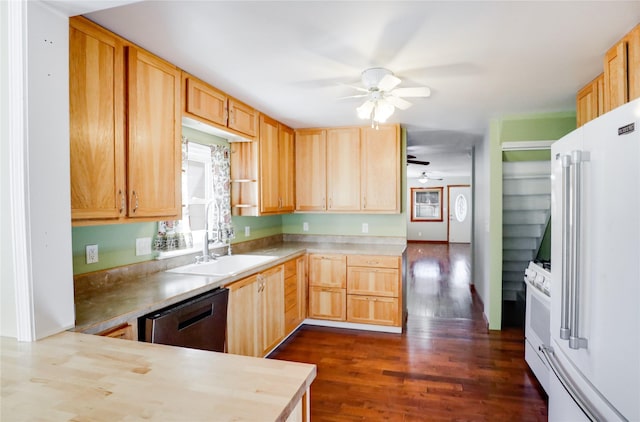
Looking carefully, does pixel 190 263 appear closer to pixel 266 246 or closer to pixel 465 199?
pixel 266 246

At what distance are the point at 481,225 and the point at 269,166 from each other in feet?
10.0

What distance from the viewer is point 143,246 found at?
2355 millimetres

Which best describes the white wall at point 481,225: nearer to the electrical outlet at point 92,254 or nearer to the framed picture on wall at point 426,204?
the electrical outlet at point 92,254

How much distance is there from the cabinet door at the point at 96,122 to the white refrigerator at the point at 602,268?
84.7 inches

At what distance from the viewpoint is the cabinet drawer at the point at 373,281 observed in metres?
3.59

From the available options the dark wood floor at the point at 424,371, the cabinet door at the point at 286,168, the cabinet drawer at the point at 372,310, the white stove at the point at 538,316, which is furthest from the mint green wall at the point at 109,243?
the white stove at the point at 538,316

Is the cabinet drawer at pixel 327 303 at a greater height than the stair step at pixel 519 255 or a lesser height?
lesser

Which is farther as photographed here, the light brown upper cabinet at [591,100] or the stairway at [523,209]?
the stairway at [523,209]

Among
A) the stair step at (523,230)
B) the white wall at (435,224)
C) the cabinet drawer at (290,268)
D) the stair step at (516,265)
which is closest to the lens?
the cabinet drawer at (290,268)

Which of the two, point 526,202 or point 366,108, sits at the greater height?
point 366,108

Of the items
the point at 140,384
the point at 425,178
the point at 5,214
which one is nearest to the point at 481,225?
the point at 140,384

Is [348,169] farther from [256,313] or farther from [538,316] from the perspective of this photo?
[538,316]

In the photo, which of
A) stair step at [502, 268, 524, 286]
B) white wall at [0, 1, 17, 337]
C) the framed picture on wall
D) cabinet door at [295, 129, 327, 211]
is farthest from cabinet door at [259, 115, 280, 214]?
the framed picture on wall

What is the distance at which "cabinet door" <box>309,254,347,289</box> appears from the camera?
372 cm
